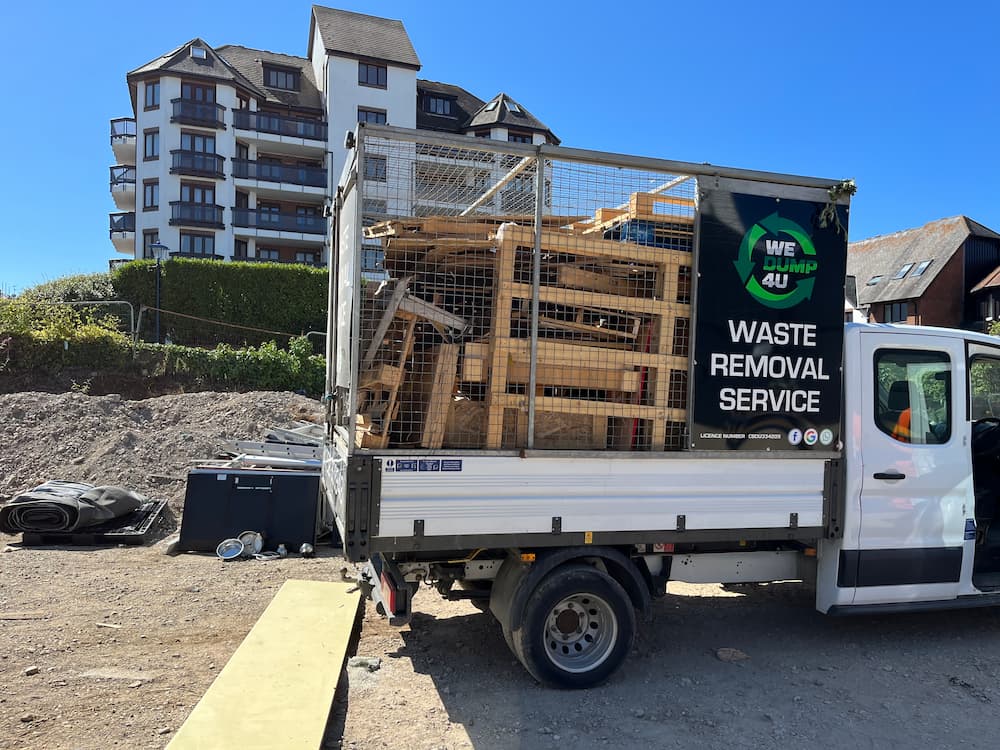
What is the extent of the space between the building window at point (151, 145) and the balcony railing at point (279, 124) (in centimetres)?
369

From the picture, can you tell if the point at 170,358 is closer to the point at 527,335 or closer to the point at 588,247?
the point at 527,335

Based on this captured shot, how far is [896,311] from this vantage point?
37125mm

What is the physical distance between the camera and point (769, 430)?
462 cm

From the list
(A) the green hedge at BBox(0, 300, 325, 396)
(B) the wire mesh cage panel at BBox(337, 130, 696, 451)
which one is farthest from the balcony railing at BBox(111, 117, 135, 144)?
(B) the wire mesh cage panel at BBox(337, 130, 696, 451)

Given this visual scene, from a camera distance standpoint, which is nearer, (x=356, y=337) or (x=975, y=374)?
(x=356, y=337)

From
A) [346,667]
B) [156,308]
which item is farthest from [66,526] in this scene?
[156,308]

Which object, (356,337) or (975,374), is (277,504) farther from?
(975,374)

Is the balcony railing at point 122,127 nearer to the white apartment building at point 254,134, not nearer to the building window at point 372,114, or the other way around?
the white apartment building at point 254,134

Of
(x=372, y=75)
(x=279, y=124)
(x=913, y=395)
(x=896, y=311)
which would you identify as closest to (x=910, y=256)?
(x=896, y=311)

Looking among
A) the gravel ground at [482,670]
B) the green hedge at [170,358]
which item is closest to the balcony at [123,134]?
the green hedge at [170,358]

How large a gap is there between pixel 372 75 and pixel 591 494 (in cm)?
3830

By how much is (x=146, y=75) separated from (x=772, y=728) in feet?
130

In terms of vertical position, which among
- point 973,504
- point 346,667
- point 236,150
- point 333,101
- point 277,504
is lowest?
point 346,667

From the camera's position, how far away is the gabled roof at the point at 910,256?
35.6 meters
